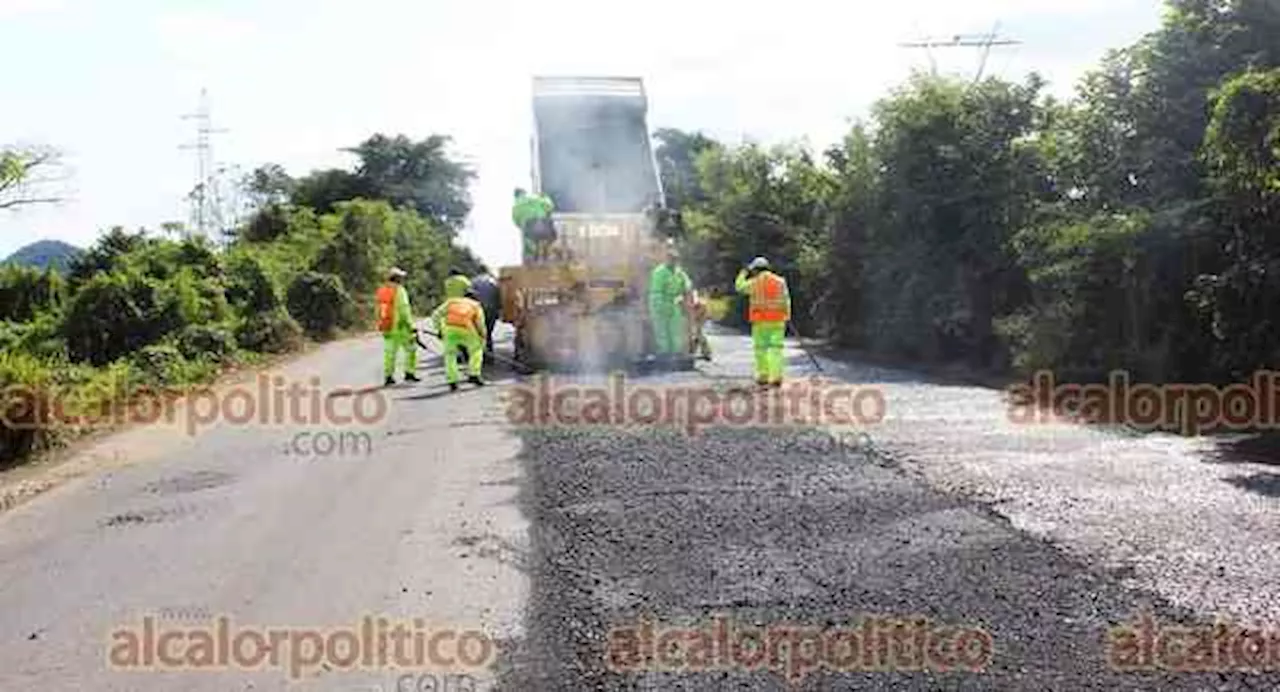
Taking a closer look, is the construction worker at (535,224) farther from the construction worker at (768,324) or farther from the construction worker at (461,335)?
the construction worker at (768,324)

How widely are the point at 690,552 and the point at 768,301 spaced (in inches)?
357

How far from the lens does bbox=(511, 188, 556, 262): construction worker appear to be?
19.4 meters

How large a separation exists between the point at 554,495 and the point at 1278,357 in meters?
7.62

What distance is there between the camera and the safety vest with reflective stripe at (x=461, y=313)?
17.3 meters

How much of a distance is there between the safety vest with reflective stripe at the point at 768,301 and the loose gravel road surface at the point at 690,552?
356 cm

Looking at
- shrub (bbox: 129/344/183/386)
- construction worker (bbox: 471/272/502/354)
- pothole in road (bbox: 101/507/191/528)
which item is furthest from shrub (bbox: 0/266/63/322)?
pothole in road (bbox: 101/507/191/528)

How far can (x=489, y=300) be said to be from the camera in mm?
21109

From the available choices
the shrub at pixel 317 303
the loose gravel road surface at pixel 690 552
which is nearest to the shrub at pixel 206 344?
the shrub at pixel 317 303

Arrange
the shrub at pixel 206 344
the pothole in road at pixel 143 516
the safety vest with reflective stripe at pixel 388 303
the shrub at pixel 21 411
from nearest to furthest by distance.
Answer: the pothole in road at pixel 143 516, the shrub at pixel 21 411, the safety vest with reflective stripe at pixel 388 303, the shrub at pixel 206 344

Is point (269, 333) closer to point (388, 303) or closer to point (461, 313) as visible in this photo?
point (388, 303)

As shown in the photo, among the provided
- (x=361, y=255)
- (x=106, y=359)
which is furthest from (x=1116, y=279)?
(x=361, y=255)

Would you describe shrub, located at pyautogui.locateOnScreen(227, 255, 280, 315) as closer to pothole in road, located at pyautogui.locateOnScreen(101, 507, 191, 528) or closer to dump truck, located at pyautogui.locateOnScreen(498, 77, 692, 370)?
dump truck, located at pyautogui.locateOnScreen(498, 77, 692, 370)

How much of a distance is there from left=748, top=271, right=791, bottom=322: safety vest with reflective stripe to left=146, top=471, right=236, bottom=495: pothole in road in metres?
6.94

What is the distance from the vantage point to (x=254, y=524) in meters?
9.27
